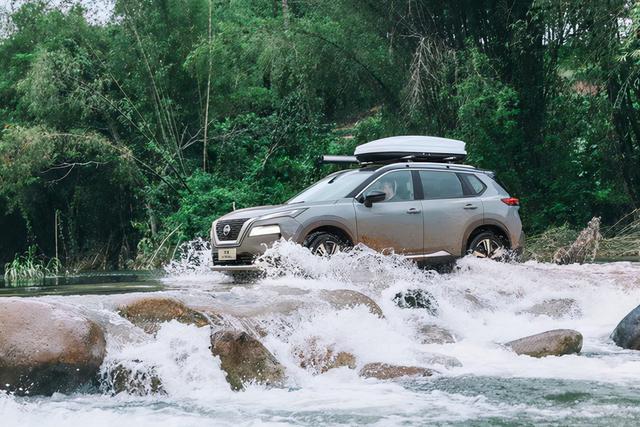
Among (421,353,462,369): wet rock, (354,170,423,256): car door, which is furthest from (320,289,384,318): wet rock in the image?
A: (354,170,423,256): car door

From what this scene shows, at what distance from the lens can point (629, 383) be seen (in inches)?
291

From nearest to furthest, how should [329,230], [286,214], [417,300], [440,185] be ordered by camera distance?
[417,300] → [286,214] → [329,230] → [440,185]

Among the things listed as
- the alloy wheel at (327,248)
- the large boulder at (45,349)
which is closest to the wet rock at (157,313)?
the large boulder at (45,349)

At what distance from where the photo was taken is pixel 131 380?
7262 millimetres

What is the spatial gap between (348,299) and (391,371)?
5.82ft

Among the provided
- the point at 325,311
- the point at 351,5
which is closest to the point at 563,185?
the point at 351,5

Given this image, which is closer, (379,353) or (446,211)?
(379,353)

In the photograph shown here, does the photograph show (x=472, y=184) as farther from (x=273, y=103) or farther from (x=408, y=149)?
(x=273, y=103)

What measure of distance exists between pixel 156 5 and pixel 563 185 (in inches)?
439

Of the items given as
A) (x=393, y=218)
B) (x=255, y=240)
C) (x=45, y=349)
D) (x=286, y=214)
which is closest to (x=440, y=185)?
(x=393, y=218)

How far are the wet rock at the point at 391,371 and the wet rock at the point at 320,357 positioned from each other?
27 centimetres

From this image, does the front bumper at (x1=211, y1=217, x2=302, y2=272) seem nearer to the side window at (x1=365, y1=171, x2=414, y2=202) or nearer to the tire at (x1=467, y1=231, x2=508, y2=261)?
the side window at (x1=365, y1=171, x2=414, y2=202)

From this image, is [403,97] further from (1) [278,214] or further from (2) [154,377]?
(2) [154,377]

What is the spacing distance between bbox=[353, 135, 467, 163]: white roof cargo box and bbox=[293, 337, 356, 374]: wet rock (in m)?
Result: 4.94
